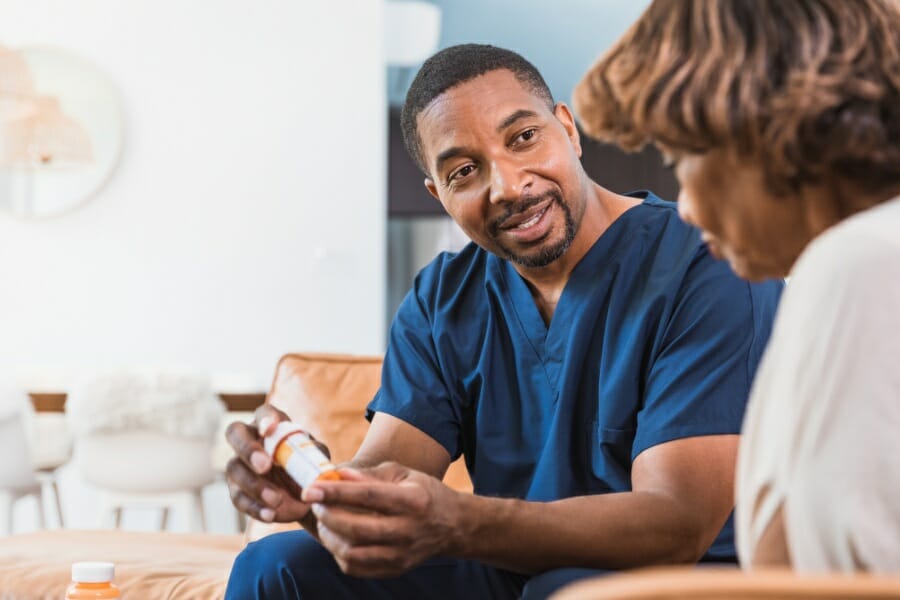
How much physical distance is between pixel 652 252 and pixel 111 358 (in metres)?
3.69

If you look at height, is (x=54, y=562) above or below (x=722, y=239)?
below

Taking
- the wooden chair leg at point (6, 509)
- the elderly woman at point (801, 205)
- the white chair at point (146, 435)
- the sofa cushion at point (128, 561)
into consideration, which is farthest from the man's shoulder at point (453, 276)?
the wooden chair leg at point (6, 509)

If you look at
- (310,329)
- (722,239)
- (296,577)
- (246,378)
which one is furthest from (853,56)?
(310,329)

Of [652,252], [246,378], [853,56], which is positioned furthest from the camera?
[246,378]

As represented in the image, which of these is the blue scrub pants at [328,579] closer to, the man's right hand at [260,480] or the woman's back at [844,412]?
the man's right hand at [260,480]

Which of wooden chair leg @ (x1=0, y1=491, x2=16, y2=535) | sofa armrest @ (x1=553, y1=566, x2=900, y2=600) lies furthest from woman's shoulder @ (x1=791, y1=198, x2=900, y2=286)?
wooden chair leg @ (x1=0, y1=491, x2=16, y2=535)

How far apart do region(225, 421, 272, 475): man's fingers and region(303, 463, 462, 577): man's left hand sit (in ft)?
0.51

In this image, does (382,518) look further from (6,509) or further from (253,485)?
(6,509)

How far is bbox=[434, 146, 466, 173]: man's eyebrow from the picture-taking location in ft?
5.02

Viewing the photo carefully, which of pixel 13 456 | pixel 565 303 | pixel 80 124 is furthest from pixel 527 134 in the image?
pixel 80 124

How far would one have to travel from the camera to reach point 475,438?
4.97 feet

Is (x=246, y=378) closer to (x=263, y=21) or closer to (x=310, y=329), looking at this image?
(x=310, y=329)

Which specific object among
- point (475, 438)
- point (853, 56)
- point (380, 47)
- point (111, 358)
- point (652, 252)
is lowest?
point (111, 358)

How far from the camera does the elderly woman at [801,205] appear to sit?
529 mm
